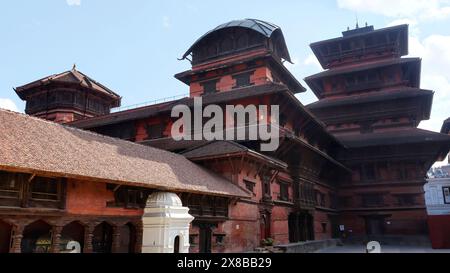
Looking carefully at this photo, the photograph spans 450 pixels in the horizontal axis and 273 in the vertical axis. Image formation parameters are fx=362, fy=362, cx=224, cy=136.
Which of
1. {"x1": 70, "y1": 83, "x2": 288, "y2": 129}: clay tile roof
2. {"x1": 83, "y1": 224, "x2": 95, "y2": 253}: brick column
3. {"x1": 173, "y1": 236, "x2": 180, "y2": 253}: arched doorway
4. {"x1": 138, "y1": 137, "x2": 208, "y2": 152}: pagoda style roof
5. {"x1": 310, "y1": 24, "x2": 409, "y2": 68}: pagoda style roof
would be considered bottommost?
{"x1": 173, "y1": 236, "x2": 180, "y2": 253}: arched doorway

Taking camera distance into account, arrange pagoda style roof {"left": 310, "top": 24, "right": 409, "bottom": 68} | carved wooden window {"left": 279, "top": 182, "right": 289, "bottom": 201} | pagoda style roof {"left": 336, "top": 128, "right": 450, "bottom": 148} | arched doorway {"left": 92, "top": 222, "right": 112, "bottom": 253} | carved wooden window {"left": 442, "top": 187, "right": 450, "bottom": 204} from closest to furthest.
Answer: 1. arched doorway {"left": 92, "top": 222, "right": 112, "bottom": 253}
2. carved wooden window {"left": 279, "top": 182, "right": 289, "bottom": 201}
3. pagoda style roof {"left": 336, "top": 128, "right": 450, "bottom": 148}
4. pagoda style roof {"left": 310, "top": 24, "right": 409, "bottom": 68}
5. carved wooden window {"left": 442, "top": 187, "right": 450, "bottom": 204}

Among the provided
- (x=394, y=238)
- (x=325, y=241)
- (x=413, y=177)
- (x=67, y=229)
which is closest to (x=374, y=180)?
(x=413, y=177)

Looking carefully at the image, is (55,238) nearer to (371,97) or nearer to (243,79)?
(243,79)

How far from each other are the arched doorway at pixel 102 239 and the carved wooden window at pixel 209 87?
16974 mm

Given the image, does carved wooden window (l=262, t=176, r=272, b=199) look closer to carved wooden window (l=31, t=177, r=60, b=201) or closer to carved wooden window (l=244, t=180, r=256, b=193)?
carved wooden window (l=244, t=180, r=256, b=193)

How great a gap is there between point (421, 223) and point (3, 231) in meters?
30.6

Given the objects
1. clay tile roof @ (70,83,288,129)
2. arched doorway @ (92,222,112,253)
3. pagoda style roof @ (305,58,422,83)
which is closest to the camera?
arched doorway @ (92,222,112,253)

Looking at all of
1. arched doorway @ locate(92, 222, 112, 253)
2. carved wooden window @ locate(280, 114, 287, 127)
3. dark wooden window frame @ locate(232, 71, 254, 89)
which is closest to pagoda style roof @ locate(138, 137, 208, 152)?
carved wooden window @ locate(280, 114, 287, 127)

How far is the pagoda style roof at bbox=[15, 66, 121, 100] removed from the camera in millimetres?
37312

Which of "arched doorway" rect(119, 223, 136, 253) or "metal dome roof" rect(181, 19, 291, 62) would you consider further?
"metal dome roof" rect(181, 19, 291, 62)

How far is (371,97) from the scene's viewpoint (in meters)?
34.5

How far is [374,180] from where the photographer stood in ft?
109

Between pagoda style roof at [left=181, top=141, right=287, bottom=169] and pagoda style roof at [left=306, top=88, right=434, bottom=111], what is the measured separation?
17.5 metres

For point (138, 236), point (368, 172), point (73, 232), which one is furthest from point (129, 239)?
point (368, 172)
